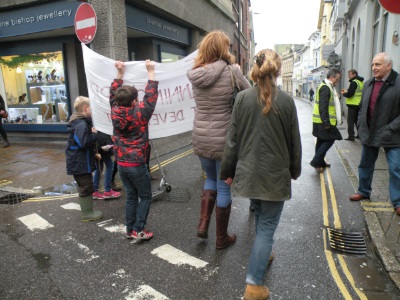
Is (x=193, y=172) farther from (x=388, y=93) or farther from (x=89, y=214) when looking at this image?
(x=388, y=93)

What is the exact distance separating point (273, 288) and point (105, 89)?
3.40 m

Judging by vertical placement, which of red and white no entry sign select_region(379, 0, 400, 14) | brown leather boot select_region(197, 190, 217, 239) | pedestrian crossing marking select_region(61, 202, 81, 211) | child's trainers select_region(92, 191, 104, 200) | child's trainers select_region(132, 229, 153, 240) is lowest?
pedestrian crossing marking select_region(61, 202, 81, 211)

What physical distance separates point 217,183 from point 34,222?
2701 millimetres

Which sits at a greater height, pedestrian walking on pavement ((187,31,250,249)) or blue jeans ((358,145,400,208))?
pedestrian walking on pavement ((187,31,250,249))

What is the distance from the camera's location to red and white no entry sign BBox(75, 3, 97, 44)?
6.48 m

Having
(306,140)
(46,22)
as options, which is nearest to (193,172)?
(306,140)

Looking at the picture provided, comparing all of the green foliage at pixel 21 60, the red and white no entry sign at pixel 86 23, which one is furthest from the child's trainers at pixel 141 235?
the green foliage at pixel 21 60

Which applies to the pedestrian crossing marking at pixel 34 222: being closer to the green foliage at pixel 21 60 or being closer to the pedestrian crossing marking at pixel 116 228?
the pedestrian crossing marking at pixel 116 228

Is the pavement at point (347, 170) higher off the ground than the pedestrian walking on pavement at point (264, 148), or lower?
lower

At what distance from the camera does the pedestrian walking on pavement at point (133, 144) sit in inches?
134

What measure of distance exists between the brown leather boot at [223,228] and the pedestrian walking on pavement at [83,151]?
185cm

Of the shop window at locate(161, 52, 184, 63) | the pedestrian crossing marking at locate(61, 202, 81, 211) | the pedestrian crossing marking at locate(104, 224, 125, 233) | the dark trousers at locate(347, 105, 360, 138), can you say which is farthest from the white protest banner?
the shop window at locate(161, 52, 184, 63)

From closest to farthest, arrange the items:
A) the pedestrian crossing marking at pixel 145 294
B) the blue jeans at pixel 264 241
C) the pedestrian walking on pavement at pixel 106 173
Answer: the blue jeans at pixel 264 241 < the pedestrian crossing marking at pixel 145 294 < the pedestrian walking on pavement at pixel 106 173

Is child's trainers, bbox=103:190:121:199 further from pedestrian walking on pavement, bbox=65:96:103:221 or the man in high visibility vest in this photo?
the man in high visibility vest
